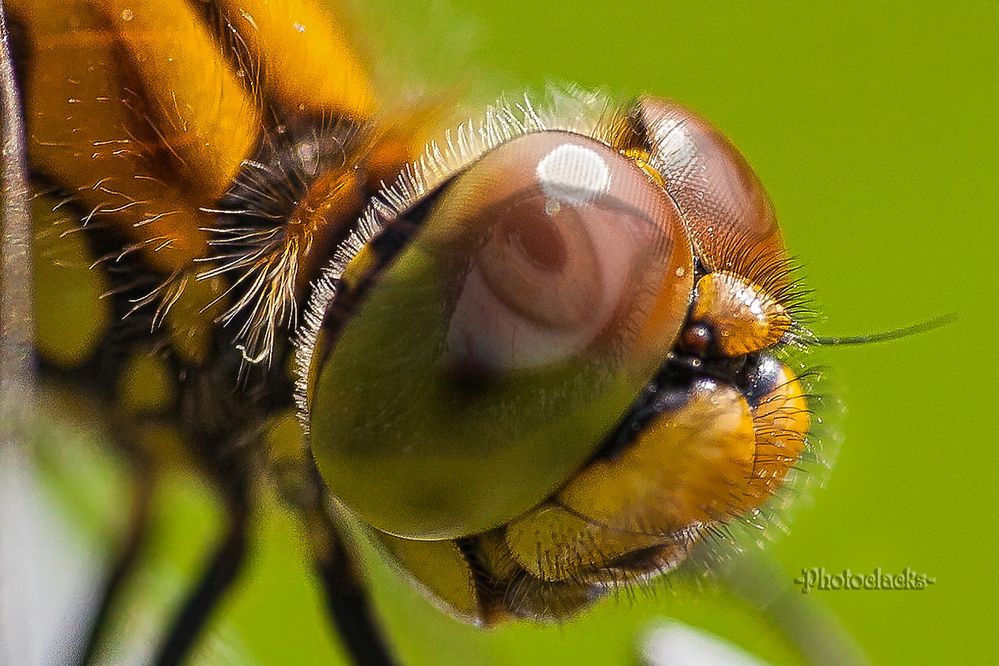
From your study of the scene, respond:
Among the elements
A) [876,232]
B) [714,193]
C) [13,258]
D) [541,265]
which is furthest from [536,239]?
[876,232]

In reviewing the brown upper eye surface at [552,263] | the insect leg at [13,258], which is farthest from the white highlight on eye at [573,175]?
the insect leg at [13,258]

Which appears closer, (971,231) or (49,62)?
(49,62)

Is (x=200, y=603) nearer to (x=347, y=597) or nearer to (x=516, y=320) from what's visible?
(x=347, y=597)

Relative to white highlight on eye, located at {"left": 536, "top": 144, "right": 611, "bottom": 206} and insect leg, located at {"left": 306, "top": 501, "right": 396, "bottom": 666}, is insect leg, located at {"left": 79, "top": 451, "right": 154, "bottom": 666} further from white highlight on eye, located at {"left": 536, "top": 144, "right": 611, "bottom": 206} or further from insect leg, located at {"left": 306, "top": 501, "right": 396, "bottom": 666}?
white highlight on eye, located at {"left": 536, "top": 144, "right": 611, "bottom": 206}

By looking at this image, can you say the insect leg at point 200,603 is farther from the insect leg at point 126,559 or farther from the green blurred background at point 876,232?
the green blurred background at point 876,232

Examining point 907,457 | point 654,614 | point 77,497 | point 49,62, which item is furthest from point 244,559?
point 907,457

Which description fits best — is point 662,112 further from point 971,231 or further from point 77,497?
point 971,231
